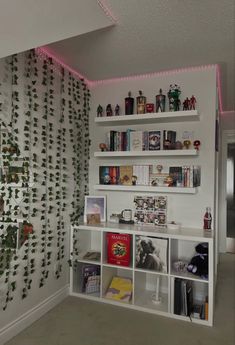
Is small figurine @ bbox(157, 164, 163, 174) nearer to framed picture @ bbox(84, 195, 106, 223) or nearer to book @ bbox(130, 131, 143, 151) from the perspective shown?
book @ bbox(130, 131, 143, 151)

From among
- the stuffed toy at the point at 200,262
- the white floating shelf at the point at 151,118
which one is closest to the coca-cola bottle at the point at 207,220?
the stuffed toy at the point at 200,262

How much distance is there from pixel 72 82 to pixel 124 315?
7.94ft

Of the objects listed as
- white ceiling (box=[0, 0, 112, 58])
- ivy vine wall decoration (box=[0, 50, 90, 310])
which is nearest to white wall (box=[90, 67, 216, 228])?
ivy vine wall decoration (box=[0, 50, 90, 310])

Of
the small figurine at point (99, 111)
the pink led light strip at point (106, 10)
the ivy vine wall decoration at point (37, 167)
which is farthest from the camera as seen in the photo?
the small figurine at point (99, 111)

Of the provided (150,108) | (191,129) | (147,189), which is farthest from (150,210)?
(150,108)

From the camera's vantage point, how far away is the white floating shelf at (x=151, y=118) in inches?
104

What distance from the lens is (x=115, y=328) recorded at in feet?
7.59

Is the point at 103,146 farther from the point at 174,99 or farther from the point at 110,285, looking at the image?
the point at 110,285

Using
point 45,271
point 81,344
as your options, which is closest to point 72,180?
point 45,271

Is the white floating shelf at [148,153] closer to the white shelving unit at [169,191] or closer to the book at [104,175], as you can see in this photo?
the white shelving unit at [169,191]

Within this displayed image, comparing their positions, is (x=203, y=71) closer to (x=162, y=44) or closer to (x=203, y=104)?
(x=203, y=104)

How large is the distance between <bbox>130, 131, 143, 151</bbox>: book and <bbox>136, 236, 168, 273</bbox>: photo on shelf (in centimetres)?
94

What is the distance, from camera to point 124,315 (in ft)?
8.32

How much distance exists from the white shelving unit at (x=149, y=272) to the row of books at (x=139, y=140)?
2.76ft
